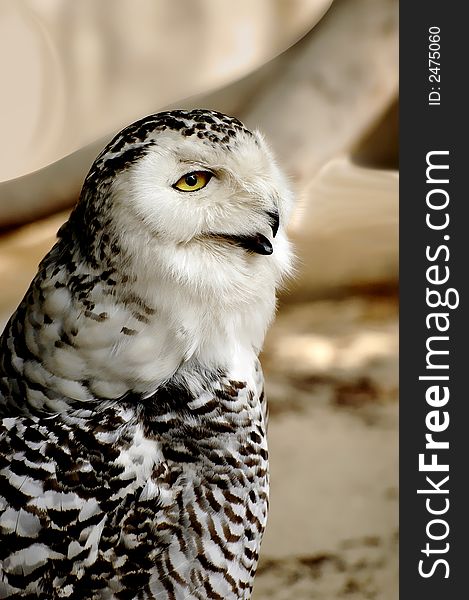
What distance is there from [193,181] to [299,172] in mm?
681

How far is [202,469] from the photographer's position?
885 mm

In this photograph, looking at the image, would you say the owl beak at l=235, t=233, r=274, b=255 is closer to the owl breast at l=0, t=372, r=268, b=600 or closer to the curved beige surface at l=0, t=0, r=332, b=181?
the owl breast at l=0, t=372, r=268, b=600

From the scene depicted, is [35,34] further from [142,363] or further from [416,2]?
[142,363]

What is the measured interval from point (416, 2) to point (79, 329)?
2.57 feet

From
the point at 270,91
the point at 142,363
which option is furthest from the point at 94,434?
the point at 270,91

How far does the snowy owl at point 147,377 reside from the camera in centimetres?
81

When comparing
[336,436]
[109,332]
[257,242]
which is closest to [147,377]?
[109,332]

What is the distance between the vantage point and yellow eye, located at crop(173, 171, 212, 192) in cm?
80

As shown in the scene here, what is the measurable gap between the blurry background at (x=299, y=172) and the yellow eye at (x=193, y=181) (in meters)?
0.63

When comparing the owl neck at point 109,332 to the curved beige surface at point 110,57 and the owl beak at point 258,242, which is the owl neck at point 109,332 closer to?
the owl beak at point 258,242

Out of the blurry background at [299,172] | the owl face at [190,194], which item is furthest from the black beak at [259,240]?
the blurry background at [299,172]

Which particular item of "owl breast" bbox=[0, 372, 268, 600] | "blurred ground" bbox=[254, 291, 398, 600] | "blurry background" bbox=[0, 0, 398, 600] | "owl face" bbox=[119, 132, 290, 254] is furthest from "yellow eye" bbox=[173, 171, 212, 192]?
"blurred ground" bbox=[254, 291, 398, 600]

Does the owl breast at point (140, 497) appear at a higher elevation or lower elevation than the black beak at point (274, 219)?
lower

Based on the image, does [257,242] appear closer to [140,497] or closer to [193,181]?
[193,181]
